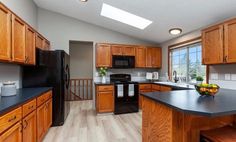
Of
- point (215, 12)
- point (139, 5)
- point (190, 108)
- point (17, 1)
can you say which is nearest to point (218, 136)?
point (190, 108)

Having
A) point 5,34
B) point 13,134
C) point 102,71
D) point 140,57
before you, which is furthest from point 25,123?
point 140,57

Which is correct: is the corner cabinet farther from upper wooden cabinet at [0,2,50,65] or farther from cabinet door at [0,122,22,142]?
upper wooden cabinet at [0,2,50,65]

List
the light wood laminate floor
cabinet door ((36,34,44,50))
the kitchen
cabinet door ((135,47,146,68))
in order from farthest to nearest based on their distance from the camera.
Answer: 1. cabinet door ((135,47,146,68))
2. cabinet door ((36,34,44,50))
3. the light wood laminate floor
4. the kitchen

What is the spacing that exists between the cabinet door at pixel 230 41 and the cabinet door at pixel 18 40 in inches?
132

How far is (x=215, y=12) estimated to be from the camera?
8.58 feet

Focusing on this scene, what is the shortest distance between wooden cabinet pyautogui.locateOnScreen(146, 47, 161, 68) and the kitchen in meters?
0.03

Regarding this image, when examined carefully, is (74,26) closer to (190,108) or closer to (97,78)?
(97,78)

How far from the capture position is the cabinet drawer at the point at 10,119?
131 centimetres

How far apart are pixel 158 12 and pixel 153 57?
1.98 metres

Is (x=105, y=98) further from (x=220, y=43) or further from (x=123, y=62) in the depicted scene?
(x=220, y=43)

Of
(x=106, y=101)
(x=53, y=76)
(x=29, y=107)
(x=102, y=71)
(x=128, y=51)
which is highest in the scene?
(x=128, y=51)

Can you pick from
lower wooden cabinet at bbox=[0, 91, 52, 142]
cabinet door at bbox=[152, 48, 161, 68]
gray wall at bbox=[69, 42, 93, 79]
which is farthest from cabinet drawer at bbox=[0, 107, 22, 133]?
gray wall at bbox=[69, 42, 93, 79]

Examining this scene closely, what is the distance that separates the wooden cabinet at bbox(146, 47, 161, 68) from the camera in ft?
15.7

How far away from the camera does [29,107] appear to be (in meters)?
1.93
